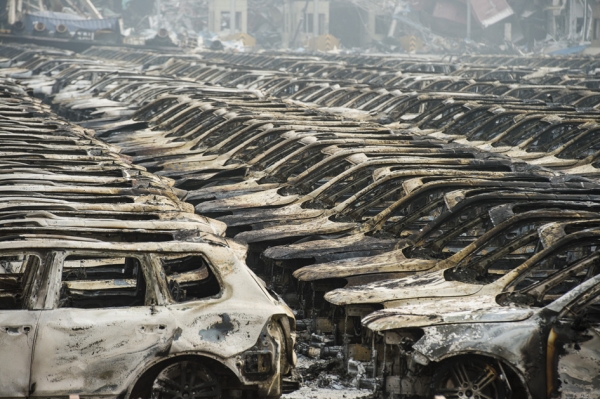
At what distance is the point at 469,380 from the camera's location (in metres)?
6.05

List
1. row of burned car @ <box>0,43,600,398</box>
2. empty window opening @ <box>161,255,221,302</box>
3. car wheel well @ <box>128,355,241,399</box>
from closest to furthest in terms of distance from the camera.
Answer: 1. car wheel well @ <box>128,355,241,399</box>
2. row of burned car @ <box>0,43,600,398</box>
3. empty window opening @ <box>161,255,221,302</box>

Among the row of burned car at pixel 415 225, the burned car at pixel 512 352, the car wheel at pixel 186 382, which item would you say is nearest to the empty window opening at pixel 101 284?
the row of burned car at pixel 415 225

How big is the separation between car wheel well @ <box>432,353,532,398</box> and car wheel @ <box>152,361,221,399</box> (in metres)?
1.42

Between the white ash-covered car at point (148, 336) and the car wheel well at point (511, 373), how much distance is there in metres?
1.06

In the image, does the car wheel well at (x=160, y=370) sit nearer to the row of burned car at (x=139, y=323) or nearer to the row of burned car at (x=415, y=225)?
the row of burned car at (x=139, y=323)

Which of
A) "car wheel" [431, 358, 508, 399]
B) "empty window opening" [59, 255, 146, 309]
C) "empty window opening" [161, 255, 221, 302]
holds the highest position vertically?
"empty window opening" [161, 255, 221, 302]

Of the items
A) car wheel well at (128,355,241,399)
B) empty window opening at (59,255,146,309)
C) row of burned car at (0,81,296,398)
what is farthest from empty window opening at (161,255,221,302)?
car wheel well at (128,355,241,399)

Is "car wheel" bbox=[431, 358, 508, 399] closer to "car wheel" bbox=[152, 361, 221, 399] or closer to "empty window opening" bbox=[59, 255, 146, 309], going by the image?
"car wheel" bbox=[152, 361, 221, 399]

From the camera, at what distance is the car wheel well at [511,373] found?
597cm

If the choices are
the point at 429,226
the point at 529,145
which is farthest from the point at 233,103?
the point at 429,226

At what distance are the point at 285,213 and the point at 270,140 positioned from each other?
14.8 feet

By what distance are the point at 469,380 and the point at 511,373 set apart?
256mm

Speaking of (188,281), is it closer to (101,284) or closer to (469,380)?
(101,284)

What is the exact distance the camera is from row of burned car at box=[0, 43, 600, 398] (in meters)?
6.04
